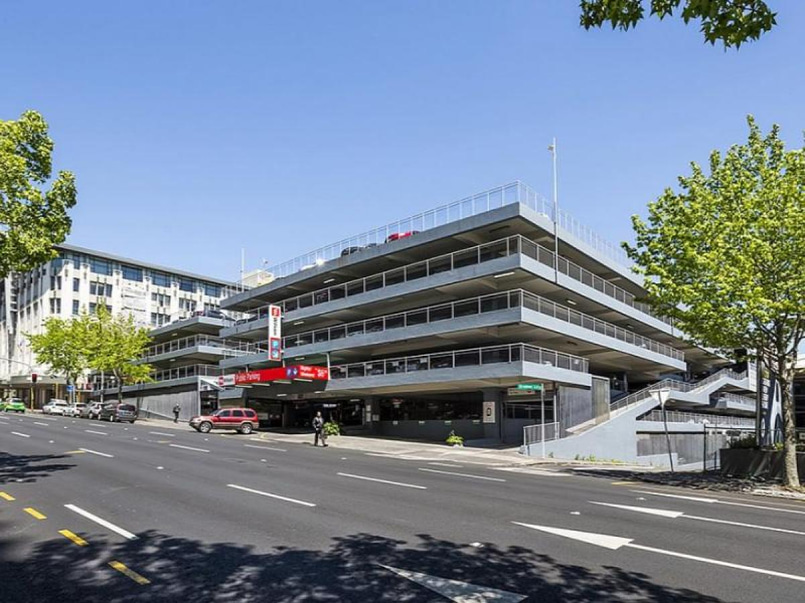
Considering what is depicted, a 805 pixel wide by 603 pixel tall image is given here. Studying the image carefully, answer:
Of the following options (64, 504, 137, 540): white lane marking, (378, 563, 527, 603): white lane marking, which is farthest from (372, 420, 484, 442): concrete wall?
(378, 563, 527, 603): white lane marking

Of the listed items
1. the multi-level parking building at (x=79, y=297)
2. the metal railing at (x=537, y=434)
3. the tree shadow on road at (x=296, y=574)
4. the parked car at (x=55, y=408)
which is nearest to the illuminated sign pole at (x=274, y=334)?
the metal railing at (x=537, y=434)

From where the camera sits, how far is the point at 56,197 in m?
17.0

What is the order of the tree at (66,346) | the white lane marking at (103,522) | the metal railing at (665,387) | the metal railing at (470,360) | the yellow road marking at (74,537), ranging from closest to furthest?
the yellow road marking at (74,537) < the white lane marking at (103,522) < the metal railing at (470,360) < the metal railing at (665,387) < the tree at (66,346)

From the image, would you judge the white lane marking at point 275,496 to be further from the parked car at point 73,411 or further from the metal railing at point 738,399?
the parked car at point 73,411

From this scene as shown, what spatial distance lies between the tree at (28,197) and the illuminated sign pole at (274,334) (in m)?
28.7

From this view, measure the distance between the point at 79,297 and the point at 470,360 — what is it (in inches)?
2707

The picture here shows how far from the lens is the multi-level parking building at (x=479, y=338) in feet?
107

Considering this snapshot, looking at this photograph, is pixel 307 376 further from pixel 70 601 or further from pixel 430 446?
pixel 70 601

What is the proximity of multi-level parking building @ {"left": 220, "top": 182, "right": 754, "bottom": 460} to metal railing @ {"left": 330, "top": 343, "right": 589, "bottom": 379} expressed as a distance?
9 centimetres

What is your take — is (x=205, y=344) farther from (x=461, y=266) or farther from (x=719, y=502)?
Answer: (x=719, y=502)

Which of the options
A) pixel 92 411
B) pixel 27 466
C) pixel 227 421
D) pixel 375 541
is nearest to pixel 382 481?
pixel 375 541

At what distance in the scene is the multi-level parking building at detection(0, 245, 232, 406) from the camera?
81250 millimetres

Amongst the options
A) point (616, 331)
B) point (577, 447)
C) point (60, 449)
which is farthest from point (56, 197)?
point (616, 331)

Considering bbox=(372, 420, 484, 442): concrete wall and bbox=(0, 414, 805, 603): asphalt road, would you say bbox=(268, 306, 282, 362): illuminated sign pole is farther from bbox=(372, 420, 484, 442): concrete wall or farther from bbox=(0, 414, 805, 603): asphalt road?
bbox=(0, 414, 805, 603): asphalt road
